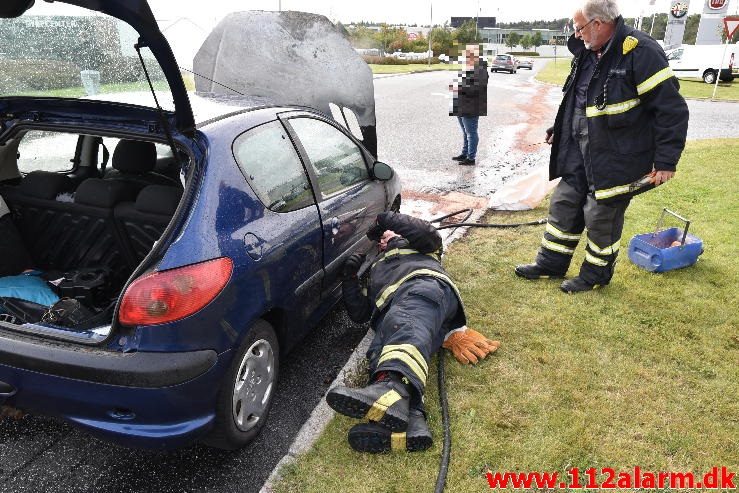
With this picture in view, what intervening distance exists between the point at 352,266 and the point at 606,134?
194 cm

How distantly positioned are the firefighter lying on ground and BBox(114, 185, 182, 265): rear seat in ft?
3.43

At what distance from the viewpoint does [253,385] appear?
8.34 feet

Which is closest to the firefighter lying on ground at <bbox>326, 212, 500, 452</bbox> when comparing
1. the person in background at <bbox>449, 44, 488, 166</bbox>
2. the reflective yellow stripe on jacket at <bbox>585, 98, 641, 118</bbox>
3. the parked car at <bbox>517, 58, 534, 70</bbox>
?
the reflective yellow stripe on jacket at <bbox>585, 98, 641, 118</bbox>

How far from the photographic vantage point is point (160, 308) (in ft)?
6.77

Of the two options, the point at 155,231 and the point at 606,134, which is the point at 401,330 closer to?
the point at 155,231

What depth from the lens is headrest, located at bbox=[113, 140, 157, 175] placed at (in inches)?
123

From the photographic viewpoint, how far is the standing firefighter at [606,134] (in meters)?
3.42

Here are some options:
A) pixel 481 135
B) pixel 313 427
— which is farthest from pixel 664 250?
pixel 481 135

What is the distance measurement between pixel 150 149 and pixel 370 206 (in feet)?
4.62

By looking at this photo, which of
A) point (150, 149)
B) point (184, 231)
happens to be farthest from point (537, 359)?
point (150, 149)

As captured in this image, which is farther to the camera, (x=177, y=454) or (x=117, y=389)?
(x=177, y=454)

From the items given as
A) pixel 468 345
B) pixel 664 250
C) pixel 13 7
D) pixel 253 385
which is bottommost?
pixel 468 345

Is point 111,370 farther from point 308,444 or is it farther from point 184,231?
point 308,444

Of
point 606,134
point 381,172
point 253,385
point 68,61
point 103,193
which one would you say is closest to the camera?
point 253,385
